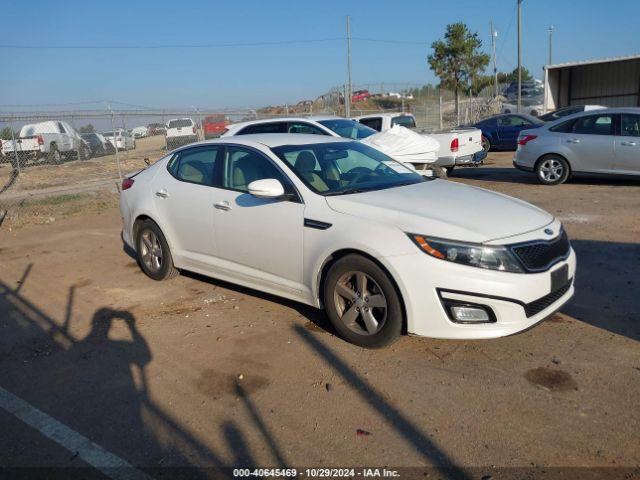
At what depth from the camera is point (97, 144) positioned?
70.5ft

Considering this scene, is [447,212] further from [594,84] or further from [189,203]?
[594,84]

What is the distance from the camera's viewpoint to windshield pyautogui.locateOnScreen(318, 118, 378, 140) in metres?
11.8

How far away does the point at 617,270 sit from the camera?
595 centimetres

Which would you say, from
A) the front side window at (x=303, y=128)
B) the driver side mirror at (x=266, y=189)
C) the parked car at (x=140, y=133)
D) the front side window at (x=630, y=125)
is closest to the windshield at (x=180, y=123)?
the parked car at (x=140, y=133)

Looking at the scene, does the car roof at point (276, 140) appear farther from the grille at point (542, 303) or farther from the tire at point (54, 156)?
the tire at point (54, 156)

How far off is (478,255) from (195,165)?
3151 millimetres

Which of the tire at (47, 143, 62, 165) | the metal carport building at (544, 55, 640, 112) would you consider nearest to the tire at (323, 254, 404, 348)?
the tire at (47, 143, 62, 165)

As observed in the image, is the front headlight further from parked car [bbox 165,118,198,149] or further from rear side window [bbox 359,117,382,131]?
parked car [bbox 165,118,198,149]

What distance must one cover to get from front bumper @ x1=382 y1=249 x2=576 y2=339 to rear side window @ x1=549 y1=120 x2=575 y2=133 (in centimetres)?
840

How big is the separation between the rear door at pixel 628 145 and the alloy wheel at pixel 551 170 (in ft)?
3.47

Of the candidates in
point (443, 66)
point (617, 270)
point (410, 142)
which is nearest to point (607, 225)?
point (617, 270)

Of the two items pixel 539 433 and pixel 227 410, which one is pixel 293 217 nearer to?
pixel 227 410

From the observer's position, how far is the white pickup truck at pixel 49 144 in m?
17.9

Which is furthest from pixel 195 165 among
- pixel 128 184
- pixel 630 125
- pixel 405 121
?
pixel 405 121
